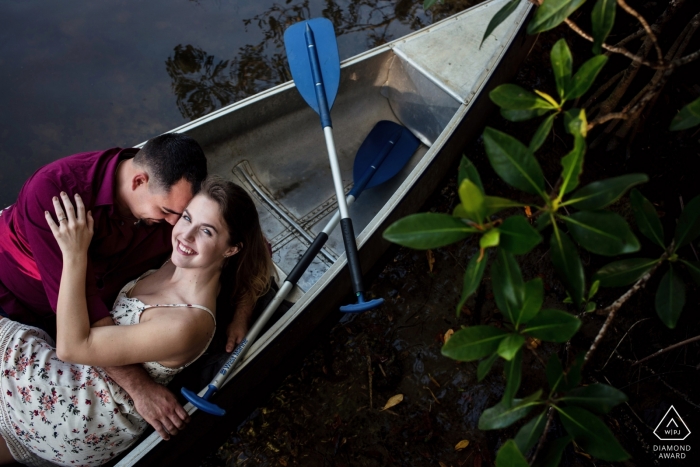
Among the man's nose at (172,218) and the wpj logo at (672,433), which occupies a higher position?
the man's nose at (172,218)

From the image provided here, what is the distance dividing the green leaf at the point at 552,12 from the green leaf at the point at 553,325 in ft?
2.42

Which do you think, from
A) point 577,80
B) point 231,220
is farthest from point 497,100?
point 231,220

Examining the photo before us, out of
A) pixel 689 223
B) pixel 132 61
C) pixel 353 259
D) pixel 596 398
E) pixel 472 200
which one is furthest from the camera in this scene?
pixel 132 61

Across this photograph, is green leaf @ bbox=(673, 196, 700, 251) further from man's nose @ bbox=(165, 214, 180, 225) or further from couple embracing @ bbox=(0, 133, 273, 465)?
man's nose @ bbox=(165, 214, 180, 225)

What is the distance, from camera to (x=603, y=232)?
1.18 m

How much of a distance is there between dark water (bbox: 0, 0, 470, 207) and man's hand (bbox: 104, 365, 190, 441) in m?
2.30

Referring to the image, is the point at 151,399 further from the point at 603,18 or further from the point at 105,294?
the point at 603,18

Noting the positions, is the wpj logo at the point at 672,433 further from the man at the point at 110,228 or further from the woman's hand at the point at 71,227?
the woman's hand at the point at 71,227

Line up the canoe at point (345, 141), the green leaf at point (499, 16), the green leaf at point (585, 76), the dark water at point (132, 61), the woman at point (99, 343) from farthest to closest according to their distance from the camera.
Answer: the dark water at point (132, 61)
the canoe at point (345, 141)
the woman at point (99, 343)
the green leaf at point (499, 16)
the green leaf at point (585, 76)

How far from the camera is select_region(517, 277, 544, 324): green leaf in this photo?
4.03 feet

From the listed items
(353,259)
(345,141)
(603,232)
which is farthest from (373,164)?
(603,232)

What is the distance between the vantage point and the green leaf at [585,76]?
4.21 ft

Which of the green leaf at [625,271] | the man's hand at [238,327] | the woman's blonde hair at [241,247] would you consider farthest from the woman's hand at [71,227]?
the green leaf at [625,271]

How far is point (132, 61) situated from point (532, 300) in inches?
159
